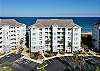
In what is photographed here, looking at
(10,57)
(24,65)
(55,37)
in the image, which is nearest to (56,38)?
(55,37)

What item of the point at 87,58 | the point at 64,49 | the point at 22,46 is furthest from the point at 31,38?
the point at 87,58

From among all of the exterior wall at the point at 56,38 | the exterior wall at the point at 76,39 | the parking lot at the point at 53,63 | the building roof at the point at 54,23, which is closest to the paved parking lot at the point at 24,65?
the parking lot at the point at 53,63

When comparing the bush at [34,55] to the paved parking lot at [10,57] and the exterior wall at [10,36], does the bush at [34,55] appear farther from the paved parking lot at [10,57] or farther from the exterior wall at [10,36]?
the exterior wall at [10,36]

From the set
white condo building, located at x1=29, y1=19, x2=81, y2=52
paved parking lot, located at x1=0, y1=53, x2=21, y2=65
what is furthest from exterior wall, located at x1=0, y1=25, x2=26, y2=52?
white condo building, located at x1=29, y1=19, x2=81, y2=52

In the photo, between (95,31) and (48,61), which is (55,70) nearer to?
(48,61)

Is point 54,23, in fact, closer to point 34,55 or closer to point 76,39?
point 76,39

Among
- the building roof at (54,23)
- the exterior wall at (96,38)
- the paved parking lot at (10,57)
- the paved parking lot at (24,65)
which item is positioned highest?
the building roof at (54,23)

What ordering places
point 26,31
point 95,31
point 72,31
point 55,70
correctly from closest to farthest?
point 55,70, point 72,31, point 95,31, point 26,31
